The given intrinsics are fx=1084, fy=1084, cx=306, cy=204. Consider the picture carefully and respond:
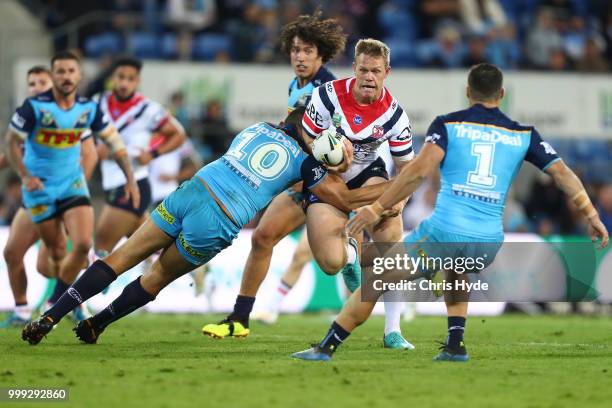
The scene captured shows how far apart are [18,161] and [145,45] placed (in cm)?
899

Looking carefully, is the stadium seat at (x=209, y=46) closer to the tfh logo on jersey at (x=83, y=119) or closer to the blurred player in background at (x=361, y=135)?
the tfh logo on jersey at (x=83, y=119)

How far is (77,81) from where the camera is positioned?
1077 centimetres

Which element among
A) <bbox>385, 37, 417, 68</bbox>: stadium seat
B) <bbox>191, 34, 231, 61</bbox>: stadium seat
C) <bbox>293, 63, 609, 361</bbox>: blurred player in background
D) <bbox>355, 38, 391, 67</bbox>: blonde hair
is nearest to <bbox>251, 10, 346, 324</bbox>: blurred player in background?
<bbox>355, 38, 391, 67</bbox>: blonde hair

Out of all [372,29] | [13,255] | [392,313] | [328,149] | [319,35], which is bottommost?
[13,255]

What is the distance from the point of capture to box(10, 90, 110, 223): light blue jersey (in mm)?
10750

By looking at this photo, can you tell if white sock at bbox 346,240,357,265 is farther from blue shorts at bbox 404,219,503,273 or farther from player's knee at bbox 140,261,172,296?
player's knee at bbox 140,261,172,296

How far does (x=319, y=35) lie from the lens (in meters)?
10.1

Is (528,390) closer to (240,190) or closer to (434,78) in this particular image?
(240,190)

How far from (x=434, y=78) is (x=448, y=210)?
38.5 ft

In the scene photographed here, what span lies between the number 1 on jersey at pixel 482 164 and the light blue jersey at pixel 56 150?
461 centimetres

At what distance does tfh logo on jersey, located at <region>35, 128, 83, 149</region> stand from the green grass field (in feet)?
6.16

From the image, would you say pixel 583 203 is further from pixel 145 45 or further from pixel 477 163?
pixel 145 45

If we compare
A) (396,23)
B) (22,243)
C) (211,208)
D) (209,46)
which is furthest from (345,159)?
(396,23)

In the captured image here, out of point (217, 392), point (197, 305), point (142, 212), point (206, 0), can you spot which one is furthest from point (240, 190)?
point (206, 0)
